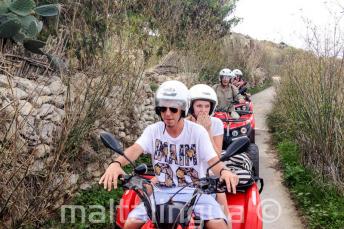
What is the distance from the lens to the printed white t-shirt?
11.2 feet

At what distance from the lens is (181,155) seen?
343 centimetres

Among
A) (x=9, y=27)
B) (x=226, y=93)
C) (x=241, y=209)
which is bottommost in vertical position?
(x=241, y=209)

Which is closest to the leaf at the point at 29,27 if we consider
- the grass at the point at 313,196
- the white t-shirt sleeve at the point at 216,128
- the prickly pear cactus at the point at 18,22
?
the prickly pear cactus at the point at 18,22

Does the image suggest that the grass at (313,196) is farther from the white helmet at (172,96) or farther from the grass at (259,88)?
the grass at (259,88)

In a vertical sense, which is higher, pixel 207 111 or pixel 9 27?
pixel 9 27

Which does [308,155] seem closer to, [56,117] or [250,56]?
[56,117]

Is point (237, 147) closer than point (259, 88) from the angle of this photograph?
Yes

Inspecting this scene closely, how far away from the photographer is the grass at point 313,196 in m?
5.66

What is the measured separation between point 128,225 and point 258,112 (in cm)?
1441

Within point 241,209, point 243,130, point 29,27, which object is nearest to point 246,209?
point 241,209

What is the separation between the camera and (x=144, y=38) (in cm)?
799

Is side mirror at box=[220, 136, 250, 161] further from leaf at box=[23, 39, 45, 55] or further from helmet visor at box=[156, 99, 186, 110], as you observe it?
leaf at box=[23, 39, 45, 55]

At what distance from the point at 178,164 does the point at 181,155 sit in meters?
0.08

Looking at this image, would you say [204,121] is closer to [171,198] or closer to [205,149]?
[205,149]
